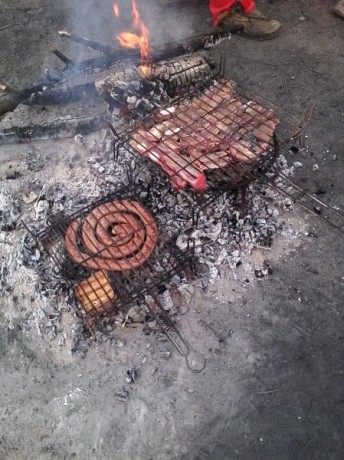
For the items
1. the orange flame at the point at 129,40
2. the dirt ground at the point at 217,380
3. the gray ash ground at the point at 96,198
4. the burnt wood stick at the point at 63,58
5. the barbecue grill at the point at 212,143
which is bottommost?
the dirt ground at the point at 217,380

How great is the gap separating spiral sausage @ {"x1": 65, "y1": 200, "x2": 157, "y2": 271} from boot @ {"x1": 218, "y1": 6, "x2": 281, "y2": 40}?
13.8ft

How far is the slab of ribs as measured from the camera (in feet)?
15.0

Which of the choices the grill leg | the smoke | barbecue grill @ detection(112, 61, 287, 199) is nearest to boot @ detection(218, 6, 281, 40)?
the smoke

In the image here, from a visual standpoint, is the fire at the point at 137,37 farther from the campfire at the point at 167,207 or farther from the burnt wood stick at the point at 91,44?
the campfire at the point at 167,207

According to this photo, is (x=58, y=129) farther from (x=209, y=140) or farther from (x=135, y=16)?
(x=135, y=16)

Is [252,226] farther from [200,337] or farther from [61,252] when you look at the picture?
[61,252]

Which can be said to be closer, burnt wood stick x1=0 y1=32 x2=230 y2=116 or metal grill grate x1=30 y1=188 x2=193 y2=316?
metal grill grate x1=30 y1=188 x2=193 y2=316

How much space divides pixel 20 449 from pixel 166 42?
20.0ft

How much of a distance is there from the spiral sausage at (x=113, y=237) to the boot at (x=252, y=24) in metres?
4.21

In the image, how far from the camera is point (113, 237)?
4832 millimetres

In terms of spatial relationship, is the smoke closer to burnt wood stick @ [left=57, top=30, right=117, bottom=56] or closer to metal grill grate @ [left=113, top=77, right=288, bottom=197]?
burnt wood stick @ [left=57, top=30, right=117, bottom=56]

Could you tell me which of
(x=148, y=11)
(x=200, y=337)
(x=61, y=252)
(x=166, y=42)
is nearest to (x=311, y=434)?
(x=200, y=337)

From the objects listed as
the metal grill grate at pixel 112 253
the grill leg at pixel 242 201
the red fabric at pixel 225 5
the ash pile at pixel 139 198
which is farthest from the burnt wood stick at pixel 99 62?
the grill leg at pixel 242 201

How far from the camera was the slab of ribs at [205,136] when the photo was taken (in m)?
4.56
